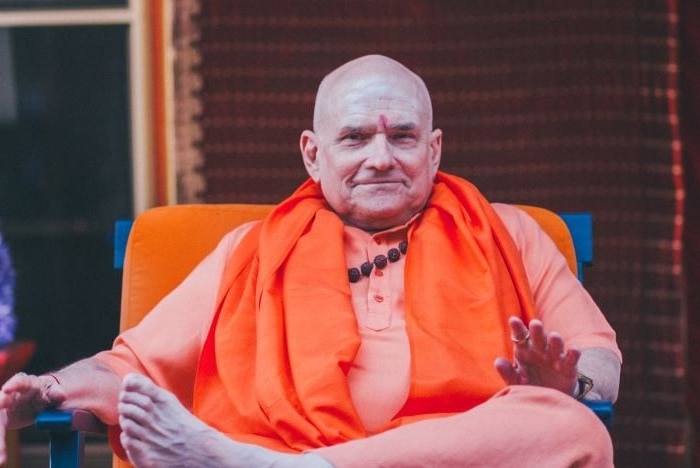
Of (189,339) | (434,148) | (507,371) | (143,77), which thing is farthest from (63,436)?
(143,77)

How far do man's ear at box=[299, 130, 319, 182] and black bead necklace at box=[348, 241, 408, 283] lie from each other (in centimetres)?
29

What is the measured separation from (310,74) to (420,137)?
3.31ft

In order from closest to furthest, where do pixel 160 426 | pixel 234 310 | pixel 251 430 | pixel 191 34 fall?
pixel 160 426, pixel 251 430, pixel 234 310, pixel 191 34

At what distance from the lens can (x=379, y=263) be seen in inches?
109

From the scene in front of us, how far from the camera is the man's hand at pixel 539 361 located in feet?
7.43

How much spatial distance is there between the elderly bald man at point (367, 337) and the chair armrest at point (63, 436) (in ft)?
0.18

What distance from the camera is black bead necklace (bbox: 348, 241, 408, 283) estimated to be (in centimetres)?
277

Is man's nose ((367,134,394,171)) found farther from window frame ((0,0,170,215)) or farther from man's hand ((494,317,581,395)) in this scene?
window frame ((0,0,170,215))

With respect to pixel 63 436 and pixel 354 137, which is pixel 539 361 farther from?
pixel 63 436

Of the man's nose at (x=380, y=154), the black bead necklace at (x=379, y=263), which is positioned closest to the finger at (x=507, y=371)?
the black bead necklace at (x=379, y=263)

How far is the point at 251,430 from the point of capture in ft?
8.44

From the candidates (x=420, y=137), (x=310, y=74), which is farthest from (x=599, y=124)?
(x=420, y=137)

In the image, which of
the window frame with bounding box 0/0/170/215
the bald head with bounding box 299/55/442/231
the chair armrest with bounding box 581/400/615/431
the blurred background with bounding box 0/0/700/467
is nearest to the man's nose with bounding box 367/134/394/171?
the bald head with bounding box 299/55/442/231

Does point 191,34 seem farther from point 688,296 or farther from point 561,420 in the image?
point 561,420
